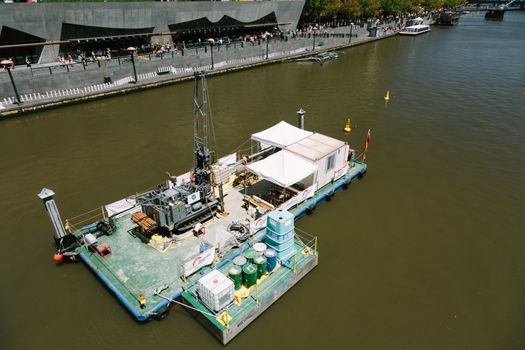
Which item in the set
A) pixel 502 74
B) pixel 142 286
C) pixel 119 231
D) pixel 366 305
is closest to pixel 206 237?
pixel 142 286

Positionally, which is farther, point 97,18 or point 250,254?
point 97,18

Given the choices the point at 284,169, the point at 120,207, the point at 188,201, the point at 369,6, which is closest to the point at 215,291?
the point at 188,201

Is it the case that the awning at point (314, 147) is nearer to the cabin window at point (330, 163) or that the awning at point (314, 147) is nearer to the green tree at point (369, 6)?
the cabin window at point (330, 163)

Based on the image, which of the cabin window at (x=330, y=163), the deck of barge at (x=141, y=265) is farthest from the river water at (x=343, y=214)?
the cabin window at (x=330, y=163)

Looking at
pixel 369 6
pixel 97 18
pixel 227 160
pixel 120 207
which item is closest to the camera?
pixel 120 207

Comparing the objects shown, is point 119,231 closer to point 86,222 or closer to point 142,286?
point 86,222

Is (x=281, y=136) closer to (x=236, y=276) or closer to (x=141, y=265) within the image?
(x=236, y=276)
